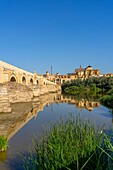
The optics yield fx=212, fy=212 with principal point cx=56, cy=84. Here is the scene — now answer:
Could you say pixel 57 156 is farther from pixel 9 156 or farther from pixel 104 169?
pixel 9 156

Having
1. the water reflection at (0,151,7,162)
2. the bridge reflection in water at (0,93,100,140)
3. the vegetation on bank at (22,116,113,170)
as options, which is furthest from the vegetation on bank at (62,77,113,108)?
the vegetation on bank at (22,116,113,170)

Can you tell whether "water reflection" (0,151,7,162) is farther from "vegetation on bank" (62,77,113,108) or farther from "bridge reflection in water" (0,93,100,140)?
"vegetation on bank" (62,77,113,108)

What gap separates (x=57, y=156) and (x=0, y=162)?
2.43 metres

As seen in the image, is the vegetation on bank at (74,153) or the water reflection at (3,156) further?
the water reflection at (3,156)

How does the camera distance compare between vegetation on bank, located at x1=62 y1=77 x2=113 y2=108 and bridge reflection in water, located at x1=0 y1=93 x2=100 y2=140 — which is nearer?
bridge reflection in water, located at x1=0 y1=93 x2=100 y2=140

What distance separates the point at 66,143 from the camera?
3322 millimetres

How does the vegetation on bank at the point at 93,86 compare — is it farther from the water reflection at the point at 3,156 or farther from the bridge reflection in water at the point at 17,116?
the water reflection at the point at 3,156

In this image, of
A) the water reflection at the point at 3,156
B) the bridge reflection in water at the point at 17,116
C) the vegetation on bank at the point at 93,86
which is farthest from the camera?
the vegetation on bank at the point at 93,86

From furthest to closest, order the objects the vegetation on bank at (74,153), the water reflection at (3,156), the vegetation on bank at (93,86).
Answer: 1. the vegetation on bank at (93,86)
2. the water reflection at (3,156)
3. the vegetation on bank at (74,153)

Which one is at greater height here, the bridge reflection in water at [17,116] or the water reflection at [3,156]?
the bridge reflection in water at [17,116]

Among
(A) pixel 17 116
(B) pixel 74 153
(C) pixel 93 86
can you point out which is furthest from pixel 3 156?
(C) pixel 93 86

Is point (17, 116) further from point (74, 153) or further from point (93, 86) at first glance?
point (93, 86)

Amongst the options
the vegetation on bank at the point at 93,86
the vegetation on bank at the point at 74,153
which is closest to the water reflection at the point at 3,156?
the vegetation on bank at the point at 74,153

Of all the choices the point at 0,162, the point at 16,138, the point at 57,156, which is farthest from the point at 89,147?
the point at 16,138
